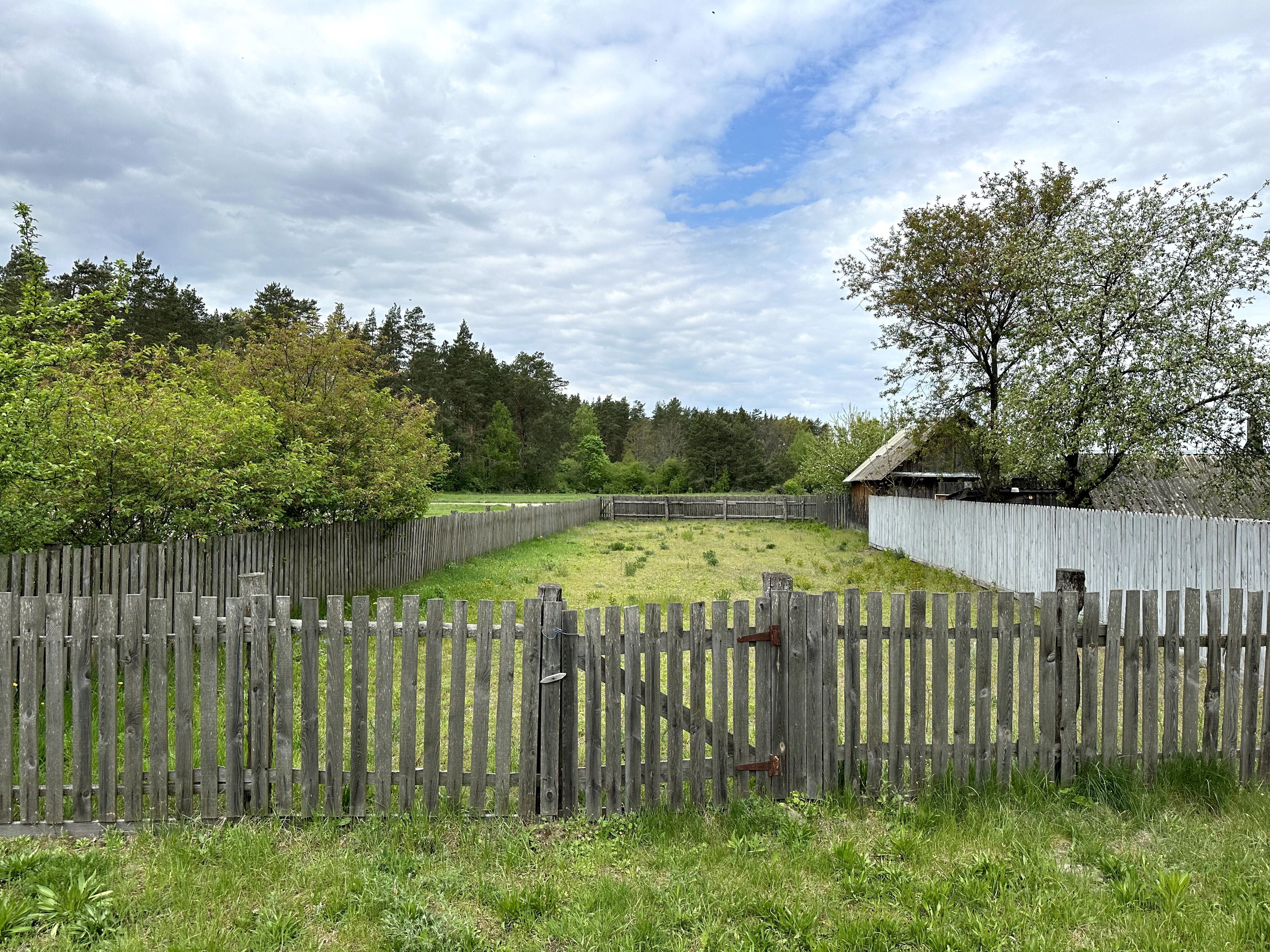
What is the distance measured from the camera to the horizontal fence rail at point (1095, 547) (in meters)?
7.86

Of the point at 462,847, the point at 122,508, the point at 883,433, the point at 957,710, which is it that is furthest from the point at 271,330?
the point at 883,433

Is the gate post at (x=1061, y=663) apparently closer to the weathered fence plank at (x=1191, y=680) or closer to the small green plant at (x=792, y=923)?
the weathered fence plank at (x=1191, y=680)

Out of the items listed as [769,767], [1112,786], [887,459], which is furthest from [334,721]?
[887,459]

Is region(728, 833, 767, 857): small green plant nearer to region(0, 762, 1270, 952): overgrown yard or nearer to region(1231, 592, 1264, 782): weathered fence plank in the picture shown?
region(0, 762, 1270, 952): overgrown yard

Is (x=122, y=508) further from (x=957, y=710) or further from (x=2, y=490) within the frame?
(x=957, y=710)

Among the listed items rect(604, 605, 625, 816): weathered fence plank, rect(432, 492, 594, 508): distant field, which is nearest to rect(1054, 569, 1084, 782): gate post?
rect(604, 605, 625, 816): weathered fence plank

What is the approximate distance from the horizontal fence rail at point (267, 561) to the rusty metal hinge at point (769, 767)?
318cm

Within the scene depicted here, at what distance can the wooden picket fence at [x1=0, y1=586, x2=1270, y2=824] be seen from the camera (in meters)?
3.95

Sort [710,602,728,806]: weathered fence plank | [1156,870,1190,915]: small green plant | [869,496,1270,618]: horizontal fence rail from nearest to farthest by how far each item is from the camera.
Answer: [1156,870,1190,915]: small green plant < [710,602,728,806]: weathered fence plank < [869,496,1270,618]: horizontal fence rail

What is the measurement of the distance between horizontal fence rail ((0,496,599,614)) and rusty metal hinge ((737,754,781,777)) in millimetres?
3177

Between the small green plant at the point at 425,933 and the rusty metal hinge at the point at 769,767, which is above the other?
the rusty metal hinge at the point at 769,767

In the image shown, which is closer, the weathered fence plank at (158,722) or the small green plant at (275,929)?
the small green plant at (275,929)

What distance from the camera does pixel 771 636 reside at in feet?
13.8

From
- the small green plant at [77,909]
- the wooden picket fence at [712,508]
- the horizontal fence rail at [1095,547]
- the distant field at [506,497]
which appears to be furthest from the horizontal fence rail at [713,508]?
the small green plant at [77,909]
